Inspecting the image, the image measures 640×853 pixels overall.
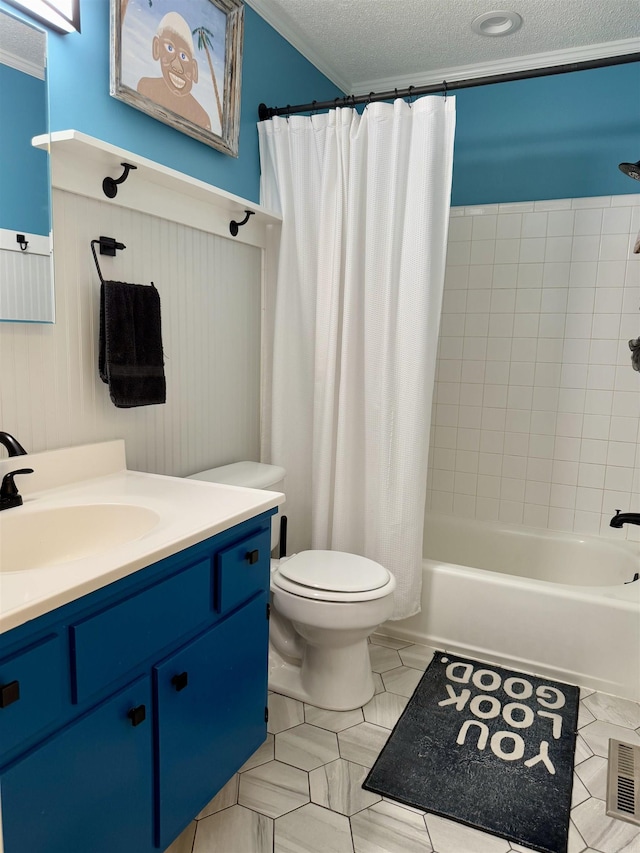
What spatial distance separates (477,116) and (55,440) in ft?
7.88

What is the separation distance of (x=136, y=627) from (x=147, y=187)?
4.37 ft

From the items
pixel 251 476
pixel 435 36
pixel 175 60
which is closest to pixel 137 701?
pixel 251 476

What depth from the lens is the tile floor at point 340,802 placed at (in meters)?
1.50

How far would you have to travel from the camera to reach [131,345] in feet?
5.85

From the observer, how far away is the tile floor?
59.2 inches

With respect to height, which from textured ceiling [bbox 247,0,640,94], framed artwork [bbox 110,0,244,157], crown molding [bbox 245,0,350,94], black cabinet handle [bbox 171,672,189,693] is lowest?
black cabinet handle [bbox 171,672,189,693]

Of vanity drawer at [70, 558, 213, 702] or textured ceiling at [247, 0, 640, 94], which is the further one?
textured ceiling at [247, 0, 640, 94]

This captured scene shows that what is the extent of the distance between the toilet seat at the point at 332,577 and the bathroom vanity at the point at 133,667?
0.32 m

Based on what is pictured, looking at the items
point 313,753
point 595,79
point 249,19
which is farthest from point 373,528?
point 595,79

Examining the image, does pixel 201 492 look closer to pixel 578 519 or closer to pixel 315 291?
pixel 315 291

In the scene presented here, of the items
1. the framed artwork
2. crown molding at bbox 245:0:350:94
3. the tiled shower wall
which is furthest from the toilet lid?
crown molding at bbox 245:0:350:94

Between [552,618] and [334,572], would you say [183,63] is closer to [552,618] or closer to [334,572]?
[334,572]

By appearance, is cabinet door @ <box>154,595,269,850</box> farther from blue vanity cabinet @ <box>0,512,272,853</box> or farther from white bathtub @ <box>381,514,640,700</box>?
white bathtub @ <box>381,514,640,700</box>

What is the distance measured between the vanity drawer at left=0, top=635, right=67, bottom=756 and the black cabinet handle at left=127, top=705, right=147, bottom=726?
0.19 m
